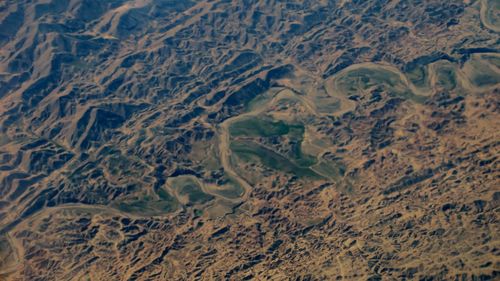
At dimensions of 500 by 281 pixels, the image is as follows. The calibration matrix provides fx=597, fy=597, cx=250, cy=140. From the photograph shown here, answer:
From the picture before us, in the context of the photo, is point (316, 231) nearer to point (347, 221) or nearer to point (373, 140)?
point (347, 221)

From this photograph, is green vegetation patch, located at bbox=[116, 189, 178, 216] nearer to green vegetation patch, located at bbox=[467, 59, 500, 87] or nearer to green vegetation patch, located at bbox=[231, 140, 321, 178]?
green vegetation patch, located at bbox=[231, 140, 321, 178]

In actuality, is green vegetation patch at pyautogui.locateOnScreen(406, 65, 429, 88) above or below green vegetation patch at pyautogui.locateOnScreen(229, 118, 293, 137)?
above

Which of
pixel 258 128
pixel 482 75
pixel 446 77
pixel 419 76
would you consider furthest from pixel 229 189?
pixel 482 75

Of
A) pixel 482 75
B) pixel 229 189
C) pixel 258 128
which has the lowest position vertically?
pixel 229 189

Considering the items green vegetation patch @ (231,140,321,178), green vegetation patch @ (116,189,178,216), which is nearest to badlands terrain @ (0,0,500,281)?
green vegetation patch @ (116,189,178,216)

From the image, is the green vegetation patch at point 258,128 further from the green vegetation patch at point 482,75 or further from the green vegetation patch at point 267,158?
the green vegetation patch at point 482,75

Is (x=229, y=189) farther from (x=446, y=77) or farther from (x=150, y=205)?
(x=446, y=77)

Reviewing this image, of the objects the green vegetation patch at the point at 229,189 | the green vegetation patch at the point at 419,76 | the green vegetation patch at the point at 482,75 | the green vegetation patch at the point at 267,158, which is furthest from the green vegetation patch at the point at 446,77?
the green vegetation patch at the point at 229,189

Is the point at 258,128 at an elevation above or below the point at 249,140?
above
